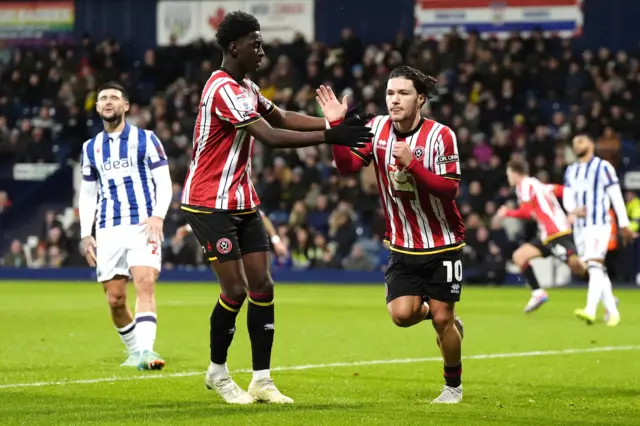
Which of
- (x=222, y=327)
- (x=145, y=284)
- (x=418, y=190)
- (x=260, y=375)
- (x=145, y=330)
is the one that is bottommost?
(x=145, y=330)

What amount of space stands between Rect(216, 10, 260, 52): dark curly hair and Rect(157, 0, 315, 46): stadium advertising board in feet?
74.7

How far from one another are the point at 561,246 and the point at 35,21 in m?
21.7

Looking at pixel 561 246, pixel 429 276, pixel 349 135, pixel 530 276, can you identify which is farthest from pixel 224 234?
pixel 530 276

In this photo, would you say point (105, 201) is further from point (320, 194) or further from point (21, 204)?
point (21, 204)

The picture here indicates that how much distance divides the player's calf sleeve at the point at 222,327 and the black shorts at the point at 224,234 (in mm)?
294

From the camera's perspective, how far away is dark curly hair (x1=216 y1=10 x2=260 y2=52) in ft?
24.7

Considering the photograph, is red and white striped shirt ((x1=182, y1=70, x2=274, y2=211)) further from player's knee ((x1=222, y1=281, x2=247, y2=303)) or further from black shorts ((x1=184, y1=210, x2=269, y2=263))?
player's knee ((x1=222, y1=281, x2=247, y2=303))

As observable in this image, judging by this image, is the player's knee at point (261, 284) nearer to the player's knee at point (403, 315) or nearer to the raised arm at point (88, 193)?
the player's knee at point (403, 315)

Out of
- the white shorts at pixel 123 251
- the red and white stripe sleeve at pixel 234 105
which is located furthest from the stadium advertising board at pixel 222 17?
the red and white stripe sleeve at pixel 234 105

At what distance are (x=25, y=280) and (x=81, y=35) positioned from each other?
11.0 meters

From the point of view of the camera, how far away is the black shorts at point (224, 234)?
7.57 meters

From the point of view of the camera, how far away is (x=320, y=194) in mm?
26438

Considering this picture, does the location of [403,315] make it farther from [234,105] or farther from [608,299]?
[608,299]

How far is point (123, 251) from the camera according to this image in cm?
998
